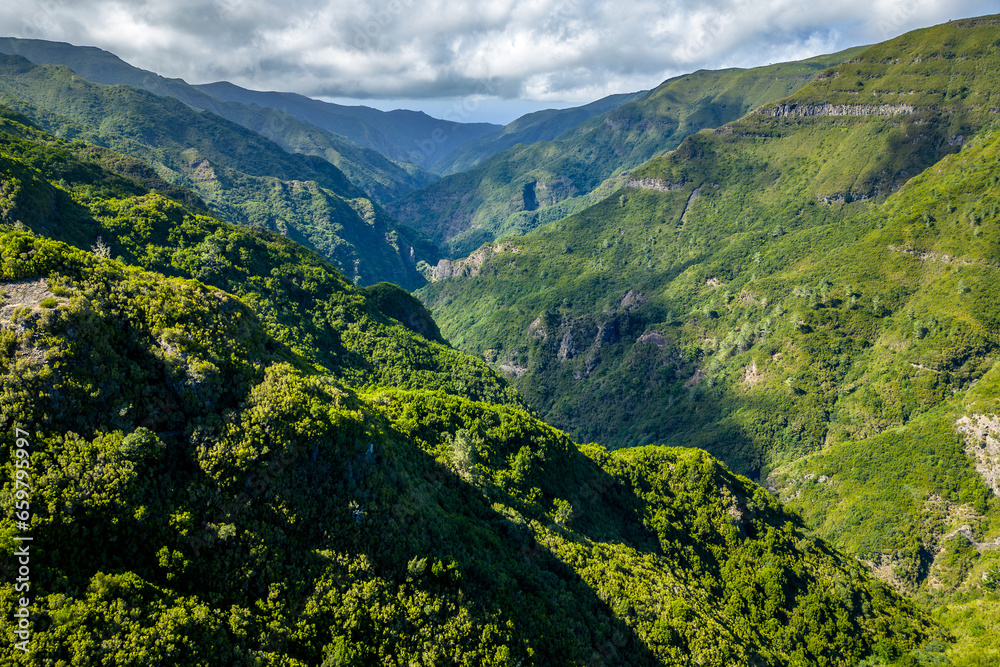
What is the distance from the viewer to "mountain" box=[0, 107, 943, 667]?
88.1 feet

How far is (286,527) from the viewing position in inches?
1348

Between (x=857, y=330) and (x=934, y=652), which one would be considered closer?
(x=934, y=652)

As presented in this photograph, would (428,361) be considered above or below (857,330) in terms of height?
above

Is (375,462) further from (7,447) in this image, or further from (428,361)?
(428,361)

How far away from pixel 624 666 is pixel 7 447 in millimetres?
51625

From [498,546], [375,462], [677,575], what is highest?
[375,462]

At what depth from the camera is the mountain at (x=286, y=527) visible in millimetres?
26844

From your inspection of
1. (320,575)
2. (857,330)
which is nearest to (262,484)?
(320,575)

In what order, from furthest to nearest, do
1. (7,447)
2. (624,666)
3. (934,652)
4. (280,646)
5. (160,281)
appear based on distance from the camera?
(934,652) → (624,666) → (160,281) → (280,646) → (7,447)

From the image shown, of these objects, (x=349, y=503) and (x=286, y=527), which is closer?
(x=286, y=527)

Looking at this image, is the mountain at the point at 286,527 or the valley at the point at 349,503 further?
the valley at the point at 349,503

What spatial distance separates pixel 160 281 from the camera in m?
39.6

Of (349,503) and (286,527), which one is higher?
(286,527)

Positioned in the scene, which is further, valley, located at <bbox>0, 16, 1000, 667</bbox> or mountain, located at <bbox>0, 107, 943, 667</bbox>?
valley, located at <bbox>0, 16, 1000, 667</bbox>
